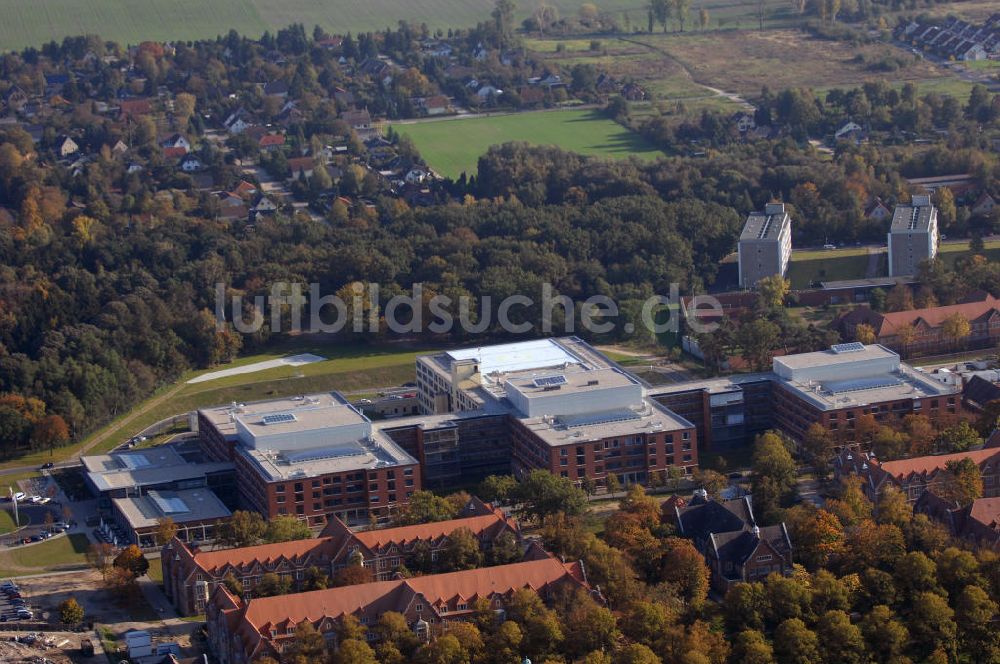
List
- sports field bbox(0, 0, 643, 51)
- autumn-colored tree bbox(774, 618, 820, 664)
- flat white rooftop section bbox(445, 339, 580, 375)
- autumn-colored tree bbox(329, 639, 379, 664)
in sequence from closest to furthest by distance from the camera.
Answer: autumn-colored tree bbox(329, 639, 379, 664) → autumn-colored tree bbox(774, 618, 820, 664) → flat white rooftop section bbox(445, 339, 580, 375) → sports field bbox(0, 0, 643, 51)

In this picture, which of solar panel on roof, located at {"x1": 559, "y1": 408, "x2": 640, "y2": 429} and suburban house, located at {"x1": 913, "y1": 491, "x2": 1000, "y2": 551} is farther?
solar panel on roof, located at {"x1": 559, "y1": 408, "x2": 640, "y2": 429}

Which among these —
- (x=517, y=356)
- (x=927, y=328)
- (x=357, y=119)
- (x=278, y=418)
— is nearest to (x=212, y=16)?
(x=357, y=119)

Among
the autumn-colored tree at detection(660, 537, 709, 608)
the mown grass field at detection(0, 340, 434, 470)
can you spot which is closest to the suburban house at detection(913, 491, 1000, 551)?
the autumn-colored tree at detection(660, 537, 709, 608)

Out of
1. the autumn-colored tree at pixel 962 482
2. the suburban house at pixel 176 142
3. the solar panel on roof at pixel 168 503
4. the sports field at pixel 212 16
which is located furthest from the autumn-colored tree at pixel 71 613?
the sports field at pixel 212 16

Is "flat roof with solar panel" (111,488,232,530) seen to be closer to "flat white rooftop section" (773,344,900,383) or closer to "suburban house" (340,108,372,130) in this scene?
"flat white rooftop section" (773,344,900,383)

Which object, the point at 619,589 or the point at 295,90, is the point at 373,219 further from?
the point at 619,589

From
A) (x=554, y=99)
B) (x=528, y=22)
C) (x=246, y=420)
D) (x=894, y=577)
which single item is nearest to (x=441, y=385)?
(x=246, y=420)

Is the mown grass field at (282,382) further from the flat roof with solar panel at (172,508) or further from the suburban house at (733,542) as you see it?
the suburban house at (733,542)
